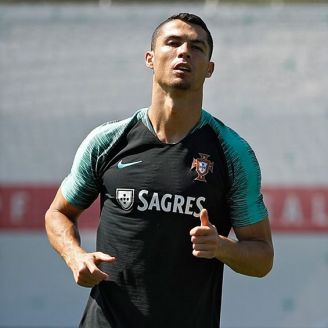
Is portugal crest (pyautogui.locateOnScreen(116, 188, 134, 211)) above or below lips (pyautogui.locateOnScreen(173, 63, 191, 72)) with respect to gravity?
below

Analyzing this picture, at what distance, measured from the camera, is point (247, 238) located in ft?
10.6

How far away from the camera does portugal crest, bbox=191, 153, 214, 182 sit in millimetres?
3141

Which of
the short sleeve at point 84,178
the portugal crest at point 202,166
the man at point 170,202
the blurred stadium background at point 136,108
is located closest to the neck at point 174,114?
the man at point 170,202

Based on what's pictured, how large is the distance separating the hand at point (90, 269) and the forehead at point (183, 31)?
0.74 metres

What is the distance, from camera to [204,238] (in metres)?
2.91

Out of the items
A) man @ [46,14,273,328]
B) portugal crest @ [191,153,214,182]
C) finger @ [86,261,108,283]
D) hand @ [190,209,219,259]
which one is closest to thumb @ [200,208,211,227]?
hand @ [190,209,219,259]

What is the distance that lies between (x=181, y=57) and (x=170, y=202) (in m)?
0.45

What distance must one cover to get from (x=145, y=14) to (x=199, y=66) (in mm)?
3608

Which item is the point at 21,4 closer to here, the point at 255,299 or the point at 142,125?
the point at 255,299

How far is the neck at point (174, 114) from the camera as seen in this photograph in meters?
3.19

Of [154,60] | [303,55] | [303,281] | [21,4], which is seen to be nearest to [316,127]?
[303,55]

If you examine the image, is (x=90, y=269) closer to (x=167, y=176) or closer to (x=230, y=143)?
(x=167, y=176)

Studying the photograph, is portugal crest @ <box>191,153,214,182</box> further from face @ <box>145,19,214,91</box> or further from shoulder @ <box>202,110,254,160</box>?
face @ <box>145,19,214,91</box>

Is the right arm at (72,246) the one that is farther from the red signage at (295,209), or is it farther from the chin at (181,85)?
the red signage at (295,209)
